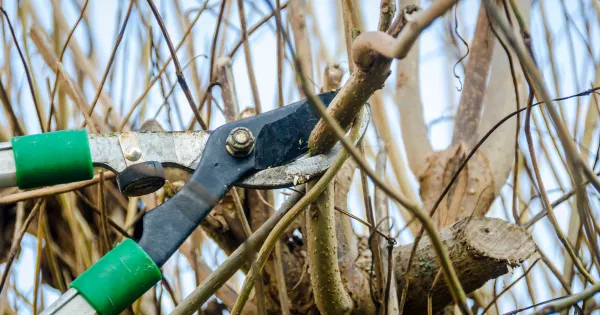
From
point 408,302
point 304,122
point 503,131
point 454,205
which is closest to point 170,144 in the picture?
point 304,122

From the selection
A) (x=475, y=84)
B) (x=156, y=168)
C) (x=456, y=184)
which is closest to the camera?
(x=156, y=168)

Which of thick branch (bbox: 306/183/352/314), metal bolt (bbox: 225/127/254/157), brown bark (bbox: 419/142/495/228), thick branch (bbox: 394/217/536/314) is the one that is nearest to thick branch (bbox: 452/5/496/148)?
brown bark (bbox: 419/142/495/228)

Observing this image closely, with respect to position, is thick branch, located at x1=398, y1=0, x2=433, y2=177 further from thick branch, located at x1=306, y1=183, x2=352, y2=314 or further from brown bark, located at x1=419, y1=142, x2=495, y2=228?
thick branch, located at x1=306, y1=183, x2=352, y2=314

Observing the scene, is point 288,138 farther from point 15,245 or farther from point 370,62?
point 15,245

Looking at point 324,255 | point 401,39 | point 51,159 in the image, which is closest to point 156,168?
point 51,159

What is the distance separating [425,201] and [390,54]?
1.06 metres

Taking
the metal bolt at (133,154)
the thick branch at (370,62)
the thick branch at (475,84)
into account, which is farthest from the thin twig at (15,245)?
the thick branch at (475,84)

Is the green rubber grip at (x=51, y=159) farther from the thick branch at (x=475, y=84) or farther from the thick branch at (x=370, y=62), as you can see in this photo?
the thick branch at (x=475, y=84)

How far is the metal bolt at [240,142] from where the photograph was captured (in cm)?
99

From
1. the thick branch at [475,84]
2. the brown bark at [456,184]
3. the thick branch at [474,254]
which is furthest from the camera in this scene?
the thick branch at [475,84]

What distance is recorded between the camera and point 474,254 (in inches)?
43.6

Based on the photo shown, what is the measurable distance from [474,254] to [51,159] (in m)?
0.68

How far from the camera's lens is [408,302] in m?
1.24

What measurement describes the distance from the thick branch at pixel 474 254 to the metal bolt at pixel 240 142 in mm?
398
